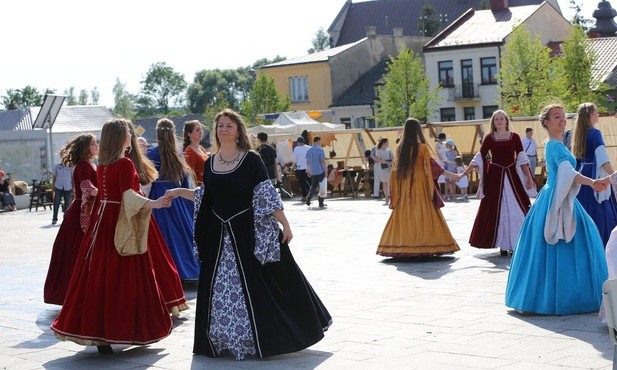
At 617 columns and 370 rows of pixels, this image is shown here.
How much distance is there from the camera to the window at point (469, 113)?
232ft

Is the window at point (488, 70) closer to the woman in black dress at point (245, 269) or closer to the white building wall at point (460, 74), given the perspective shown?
the white building wall at point (460, 74)

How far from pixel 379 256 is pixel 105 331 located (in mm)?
7146

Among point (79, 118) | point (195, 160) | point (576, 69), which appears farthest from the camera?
point (79, 118)

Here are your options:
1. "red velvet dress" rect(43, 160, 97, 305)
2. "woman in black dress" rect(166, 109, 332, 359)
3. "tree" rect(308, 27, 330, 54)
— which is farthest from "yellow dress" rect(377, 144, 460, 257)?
"tree" rect(308, 27, 330, 54)

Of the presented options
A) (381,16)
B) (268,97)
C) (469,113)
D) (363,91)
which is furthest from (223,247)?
(381,16)

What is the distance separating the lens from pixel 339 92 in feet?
259

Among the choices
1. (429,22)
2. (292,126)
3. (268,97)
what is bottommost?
(292,126)

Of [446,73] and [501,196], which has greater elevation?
[446,73]

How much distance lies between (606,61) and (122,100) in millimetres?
110913

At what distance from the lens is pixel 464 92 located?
229ft

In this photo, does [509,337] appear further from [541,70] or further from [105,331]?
[541,70]

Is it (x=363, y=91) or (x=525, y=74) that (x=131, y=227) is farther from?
(x=363, y=91)

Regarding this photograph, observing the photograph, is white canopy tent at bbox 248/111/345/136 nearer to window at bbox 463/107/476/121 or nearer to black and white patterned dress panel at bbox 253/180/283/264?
window at bbox 463/107/476/121

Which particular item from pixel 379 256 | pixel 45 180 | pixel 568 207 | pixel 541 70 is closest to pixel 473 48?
pixel 541 70
